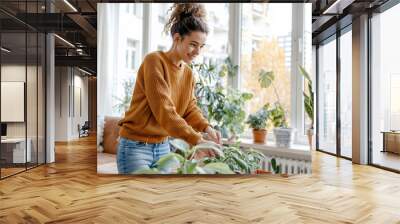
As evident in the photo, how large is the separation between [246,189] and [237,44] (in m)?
1.67

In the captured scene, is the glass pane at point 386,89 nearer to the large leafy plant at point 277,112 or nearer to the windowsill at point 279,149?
the windowsill at point 279,149

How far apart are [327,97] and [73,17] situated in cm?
489

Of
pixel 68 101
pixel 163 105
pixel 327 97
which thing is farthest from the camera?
pixel 68 101

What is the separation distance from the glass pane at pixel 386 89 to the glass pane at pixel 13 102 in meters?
4.90

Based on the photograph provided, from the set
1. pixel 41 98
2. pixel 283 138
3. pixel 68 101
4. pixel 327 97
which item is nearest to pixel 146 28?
pixel 283 138

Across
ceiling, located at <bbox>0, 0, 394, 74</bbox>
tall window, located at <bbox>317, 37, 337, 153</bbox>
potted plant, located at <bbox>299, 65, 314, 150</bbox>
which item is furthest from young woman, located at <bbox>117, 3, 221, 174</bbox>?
tall window, located at <bbox>317, 37, 337, 153</bbox>

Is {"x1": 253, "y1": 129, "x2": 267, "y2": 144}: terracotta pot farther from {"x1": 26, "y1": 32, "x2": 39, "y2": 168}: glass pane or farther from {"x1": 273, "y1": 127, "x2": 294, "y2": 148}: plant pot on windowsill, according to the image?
{"x1": 26, "y1": 32, "x2": 39, "y2": 168}: glass pane

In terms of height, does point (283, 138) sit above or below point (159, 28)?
below

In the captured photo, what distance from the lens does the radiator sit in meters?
4.15

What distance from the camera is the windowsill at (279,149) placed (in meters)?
4.09

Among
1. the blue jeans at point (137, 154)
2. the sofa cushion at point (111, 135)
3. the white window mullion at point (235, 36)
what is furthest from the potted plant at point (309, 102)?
the sofa cushion at point (111, 135)

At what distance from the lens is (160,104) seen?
3352mm

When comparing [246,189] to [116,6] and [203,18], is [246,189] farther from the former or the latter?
[116,6]

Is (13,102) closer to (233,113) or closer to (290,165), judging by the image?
(233,113)
